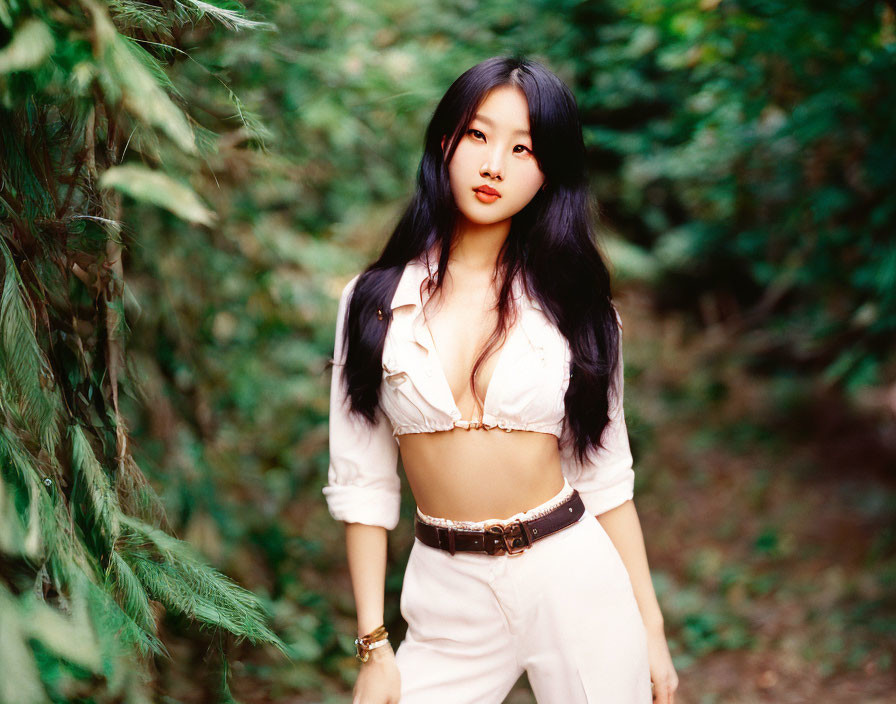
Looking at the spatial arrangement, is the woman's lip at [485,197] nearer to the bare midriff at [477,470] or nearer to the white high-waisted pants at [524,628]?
the bare midriff at [477,470]

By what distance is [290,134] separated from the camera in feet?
11.1

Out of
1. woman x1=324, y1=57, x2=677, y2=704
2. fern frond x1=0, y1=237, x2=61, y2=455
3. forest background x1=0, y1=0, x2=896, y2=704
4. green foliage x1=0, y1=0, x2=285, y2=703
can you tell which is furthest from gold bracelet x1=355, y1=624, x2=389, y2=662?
fern frond x1=0, y1=237, x2=61, y2=455

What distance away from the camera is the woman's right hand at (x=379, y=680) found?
1.68 m

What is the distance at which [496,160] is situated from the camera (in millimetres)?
1703

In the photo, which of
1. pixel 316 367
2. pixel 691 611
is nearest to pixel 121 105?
pixel 316 367

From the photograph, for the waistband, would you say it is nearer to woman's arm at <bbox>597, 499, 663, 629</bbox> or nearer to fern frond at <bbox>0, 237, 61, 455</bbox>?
woman's arm at <bbox>597, 499, 663, 629</bbox>

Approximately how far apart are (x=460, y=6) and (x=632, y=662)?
9.02 feet

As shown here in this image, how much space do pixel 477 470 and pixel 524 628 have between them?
1.13 ft

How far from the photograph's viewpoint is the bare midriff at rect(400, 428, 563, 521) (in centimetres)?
171

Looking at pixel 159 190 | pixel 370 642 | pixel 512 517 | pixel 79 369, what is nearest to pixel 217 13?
pixel 159 190

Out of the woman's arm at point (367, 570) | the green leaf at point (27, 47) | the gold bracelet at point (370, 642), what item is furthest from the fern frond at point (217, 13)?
the gold bracelet at point (370, 642)

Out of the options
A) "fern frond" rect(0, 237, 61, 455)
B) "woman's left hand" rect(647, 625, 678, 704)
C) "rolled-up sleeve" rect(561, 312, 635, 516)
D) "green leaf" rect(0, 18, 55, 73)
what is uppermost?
"green leaf" rect(0, 18, 55, 73)

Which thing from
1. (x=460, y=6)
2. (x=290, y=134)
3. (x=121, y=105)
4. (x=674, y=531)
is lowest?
(x=674, y=531)

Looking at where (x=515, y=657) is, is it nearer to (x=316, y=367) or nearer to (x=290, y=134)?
(x=290, y=134)
